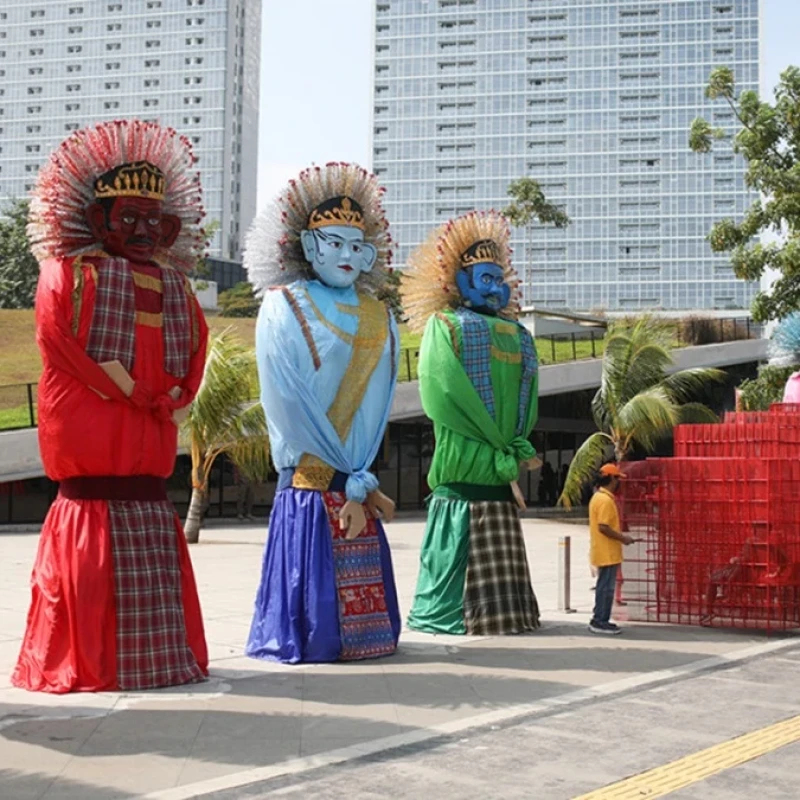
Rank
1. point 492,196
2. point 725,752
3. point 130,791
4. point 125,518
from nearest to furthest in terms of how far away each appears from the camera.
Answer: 1. point 130,791
2. point 725,752
3. point 125,518
4. point 492,196

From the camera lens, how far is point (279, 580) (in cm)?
823

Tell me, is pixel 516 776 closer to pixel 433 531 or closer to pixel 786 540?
pixel 433 531

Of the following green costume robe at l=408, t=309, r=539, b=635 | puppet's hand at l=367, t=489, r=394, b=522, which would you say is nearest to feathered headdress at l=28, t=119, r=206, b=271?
puppet's hand at l=367, t=489, r=394, b=522

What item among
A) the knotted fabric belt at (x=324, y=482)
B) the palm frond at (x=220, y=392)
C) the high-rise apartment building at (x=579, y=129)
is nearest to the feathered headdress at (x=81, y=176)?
the knotted fabric belt at (x=324, y=482)

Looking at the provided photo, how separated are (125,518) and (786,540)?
17.5ft

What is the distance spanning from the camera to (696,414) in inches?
1008

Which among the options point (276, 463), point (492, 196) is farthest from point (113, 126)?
point (492, 196)

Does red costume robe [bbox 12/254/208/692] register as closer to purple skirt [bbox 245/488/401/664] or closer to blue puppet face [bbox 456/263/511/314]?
purple skirt [bbox 245/488/401/664]

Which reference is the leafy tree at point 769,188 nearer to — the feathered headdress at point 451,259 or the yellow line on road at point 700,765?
the feathered headdress at point 451,259

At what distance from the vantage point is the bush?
50.2ft

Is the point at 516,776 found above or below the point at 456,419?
below

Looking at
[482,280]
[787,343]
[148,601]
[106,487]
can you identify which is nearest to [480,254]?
[482,280]

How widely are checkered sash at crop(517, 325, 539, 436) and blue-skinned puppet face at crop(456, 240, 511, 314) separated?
1.05 feet

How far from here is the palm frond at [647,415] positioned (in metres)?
23.0
